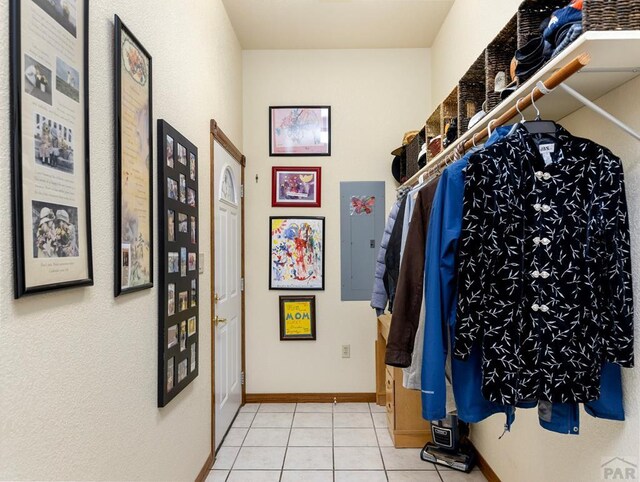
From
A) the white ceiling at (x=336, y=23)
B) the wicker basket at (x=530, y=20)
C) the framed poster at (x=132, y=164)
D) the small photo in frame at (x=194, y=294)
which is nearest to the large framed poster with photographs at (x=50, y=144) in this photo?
the framed poster at (x=132, y=164)

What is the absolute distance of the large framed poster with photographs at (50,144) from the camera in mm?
946

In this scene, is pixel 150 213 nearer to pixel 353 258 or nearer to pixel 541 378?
pixel 541 378

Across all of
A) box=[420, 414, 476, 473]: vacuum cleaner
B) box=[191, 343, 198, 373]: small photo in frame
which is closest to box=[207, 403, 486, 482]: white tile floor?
box=[420, 414, 476, 473]: vacuum cleaner

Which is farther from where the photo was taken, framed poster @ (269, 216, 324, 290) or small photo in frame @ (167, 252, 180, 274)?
framed poster @ (269, 216, 324, 290)

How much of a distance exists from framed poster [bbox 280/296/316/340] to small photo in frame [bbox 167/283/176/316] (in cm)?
184

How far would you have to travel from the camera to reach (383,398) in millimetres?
3596

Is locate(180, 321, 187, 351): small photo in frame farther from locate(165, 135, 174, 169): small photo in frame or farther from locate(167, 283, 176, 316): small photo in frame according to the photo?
locate(165, 135, 174, 169): small photo in frame

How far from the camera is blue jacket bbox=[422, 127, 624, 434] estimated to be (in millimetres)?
1275

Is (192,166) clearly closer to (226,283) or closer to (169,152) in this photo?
(169,152)

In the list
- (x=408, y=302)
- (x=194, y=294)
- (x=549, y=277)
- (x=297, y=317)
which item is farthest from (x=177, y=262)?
(x=297, y=317)

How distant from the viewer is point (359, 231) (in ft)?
12.3

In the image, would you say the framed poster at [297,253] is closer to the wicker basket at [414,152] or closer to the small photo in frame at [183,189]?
the wicker basket at [414,152]

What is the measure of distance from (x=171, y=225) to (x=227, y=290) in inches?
51.7

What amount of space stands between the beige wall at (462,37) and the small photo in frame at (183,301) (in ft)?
7.16
